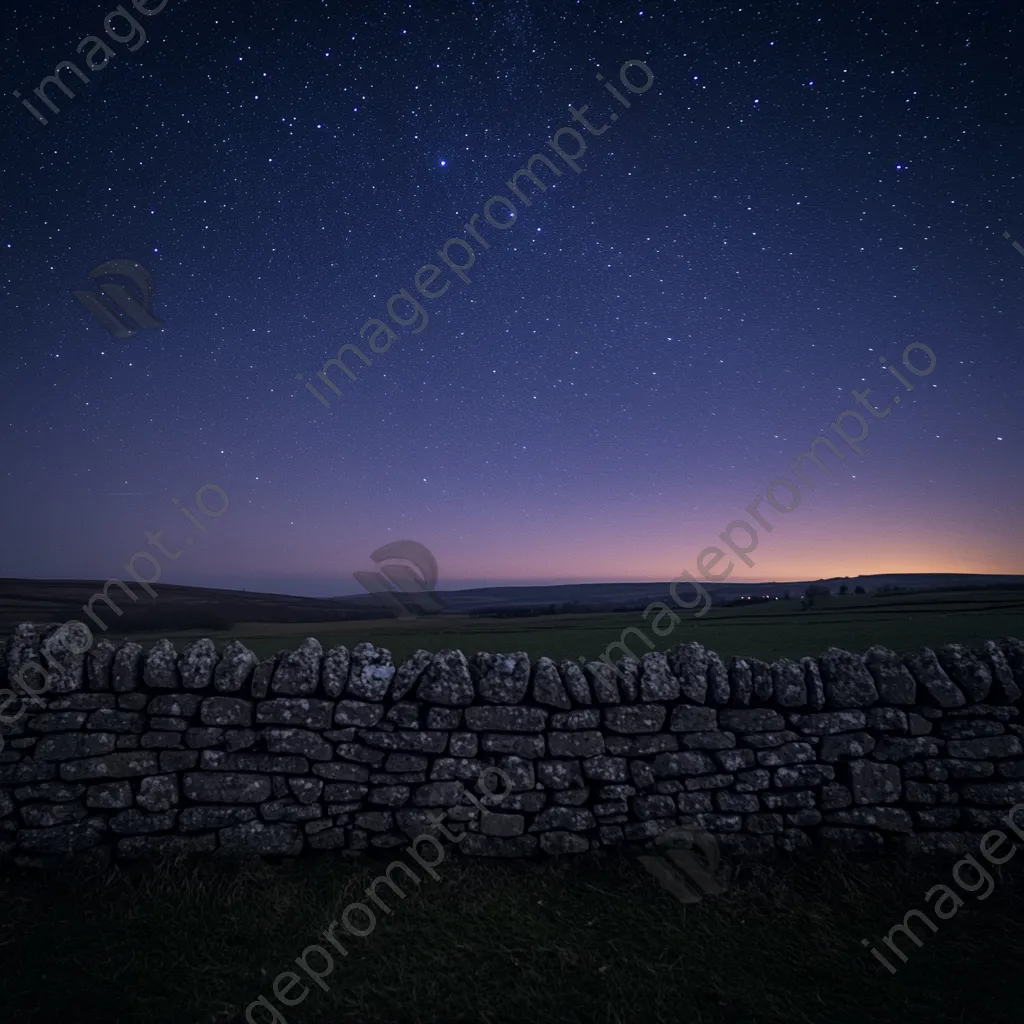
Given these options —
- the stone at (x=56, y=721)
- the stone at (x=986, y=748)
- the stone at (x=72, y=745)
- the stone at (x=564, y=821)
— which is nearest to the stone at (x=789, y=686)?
the stone at (x=986, y=748)

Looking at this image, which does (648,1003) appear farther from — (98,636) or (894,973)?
(98,636)

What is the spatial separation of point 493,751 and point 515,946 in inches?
61.6

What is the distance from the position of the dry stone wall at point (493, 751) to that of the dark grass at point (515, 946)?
33 centimetres

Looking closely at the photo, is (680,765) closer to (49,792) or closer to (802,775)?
(802,775)

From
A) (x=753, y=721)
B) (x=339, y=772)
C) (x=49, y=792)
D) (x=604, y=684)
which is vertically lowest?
(x=49, y=792)

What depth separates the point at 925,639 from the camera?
8.87 m

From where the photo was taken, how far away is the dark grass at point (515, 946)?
3754 mm

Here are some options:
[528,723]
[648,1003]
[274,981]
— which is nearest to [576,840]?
[528,723]

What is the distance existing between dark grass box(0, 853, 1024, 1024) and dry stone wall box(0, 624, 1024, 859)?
33cm

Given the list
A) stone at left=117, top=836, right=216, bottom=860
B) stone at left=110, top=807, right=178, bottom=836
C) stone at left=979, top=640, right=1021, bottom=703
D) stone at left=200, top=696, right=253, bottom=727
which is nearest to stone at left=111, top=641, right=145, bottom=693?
stone at left=200, top=696, right=253, bottom=727

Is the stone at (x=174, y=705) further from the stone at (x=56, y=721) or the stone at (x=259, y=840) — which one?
the stone at (x=259, y=840)

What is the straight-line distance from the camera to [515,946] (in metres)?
4.32

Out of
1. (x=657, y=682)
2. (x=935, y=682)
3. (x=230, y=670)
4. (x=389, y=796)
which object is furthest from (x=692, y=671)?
(x=230, y=670)

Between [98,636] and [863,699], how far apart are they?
7.20 metres
